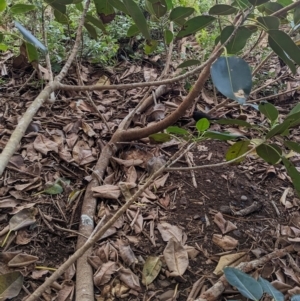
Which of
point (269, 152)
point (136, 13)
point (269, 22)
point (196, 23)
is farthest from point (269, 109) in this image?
point (136, 13)

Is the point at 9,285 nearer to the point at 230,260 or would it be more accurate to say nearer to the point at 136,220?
the point at 136,220

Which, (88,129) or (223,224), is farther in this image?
(88,129)

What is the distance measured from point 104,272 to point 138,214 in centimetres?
28

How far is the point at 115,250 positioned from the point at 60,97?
0.98m

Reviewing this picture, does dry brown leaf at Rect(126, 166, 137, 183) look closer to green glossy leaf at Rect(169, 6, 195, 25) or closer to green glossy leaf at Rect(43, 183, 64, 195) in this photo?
green glossy leaf at Rect(43, 183, 64, 195)

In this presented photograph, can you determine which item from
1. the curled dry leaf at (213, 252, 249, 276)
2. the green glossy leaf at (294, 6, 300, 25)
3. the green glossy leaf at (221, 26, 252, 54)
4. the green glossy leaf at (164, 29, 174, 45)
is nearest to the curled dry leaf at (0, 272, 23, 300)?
the curled dry leaf at (213, 252, 249, 276)

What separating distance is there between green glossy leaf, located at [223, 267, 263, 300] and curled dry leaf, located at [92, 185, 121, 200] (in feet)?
1.94

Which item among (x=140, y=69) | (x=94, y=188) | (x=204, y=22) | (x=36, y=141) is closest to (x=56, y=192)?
(x=94, y=188)

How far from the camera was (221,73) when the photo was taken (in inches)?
32.5

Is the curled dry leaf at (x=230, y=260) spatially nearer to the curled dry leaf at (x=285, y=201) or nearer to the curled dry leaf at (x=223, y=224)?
the curled dry leaf at (x=223, y=224)

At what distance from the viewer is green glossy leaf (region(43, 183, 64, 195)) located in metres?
1.40

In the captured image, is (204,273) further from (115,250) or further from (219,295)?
(115,250)

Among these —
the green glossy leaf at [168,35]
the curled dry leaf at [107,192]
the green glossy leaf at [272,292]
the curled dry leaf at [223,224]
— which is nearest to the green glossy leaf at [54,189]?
the curled dry leaf at [107,192]

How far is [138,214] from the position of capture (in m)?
1.38
